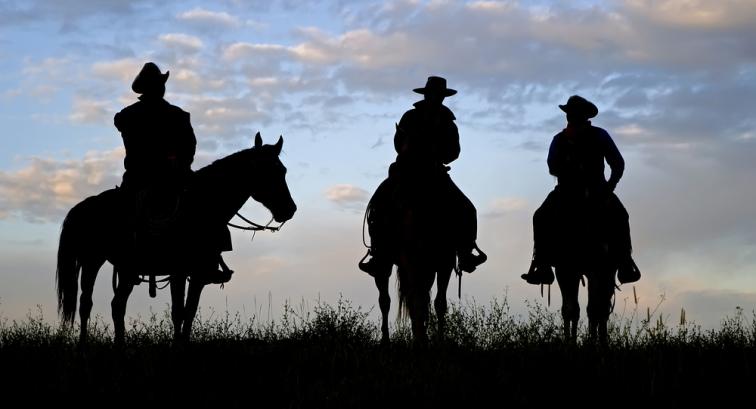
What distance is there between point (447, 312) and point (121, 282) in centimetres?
409

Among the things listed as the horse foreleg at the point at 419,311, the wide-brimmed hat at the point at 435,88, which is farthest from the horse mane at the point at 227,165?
the horse foreleg at the point at 419,311

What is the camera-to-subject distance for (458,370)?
9125mm

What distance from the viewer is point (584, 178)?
1301 cm

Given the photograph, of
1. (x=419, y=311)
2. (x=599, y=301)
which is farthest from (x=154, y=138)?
(x=599, y=301)

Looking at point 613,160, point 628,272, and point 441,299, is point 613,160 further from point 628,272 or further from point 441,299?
point 441,299

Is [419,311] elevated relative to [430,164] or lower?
lower

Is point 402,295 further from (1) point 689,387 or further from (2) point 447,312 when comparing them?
(1) point 689,387

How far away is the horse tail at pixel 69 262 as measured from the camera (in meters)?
14.9

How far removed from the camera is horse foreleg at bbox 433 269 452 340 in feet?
41.3

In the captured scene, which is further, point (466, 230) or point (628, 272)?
point (628, 272)

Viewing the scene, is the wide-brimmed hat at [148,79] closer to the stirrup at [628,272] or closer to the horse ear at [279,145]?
the horse ear at [279,145]

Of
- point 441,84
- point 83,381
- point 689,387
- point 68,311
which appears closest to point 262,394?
point 83,381

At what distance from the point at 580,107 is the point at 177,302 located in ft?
18.3

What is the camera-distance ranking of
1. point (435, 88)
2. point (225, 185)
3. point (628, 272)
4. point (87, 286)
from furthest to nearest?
1. point (87, 286)
2. point (628, 272)
3. point (435, 88)
4. point (225, 185)
